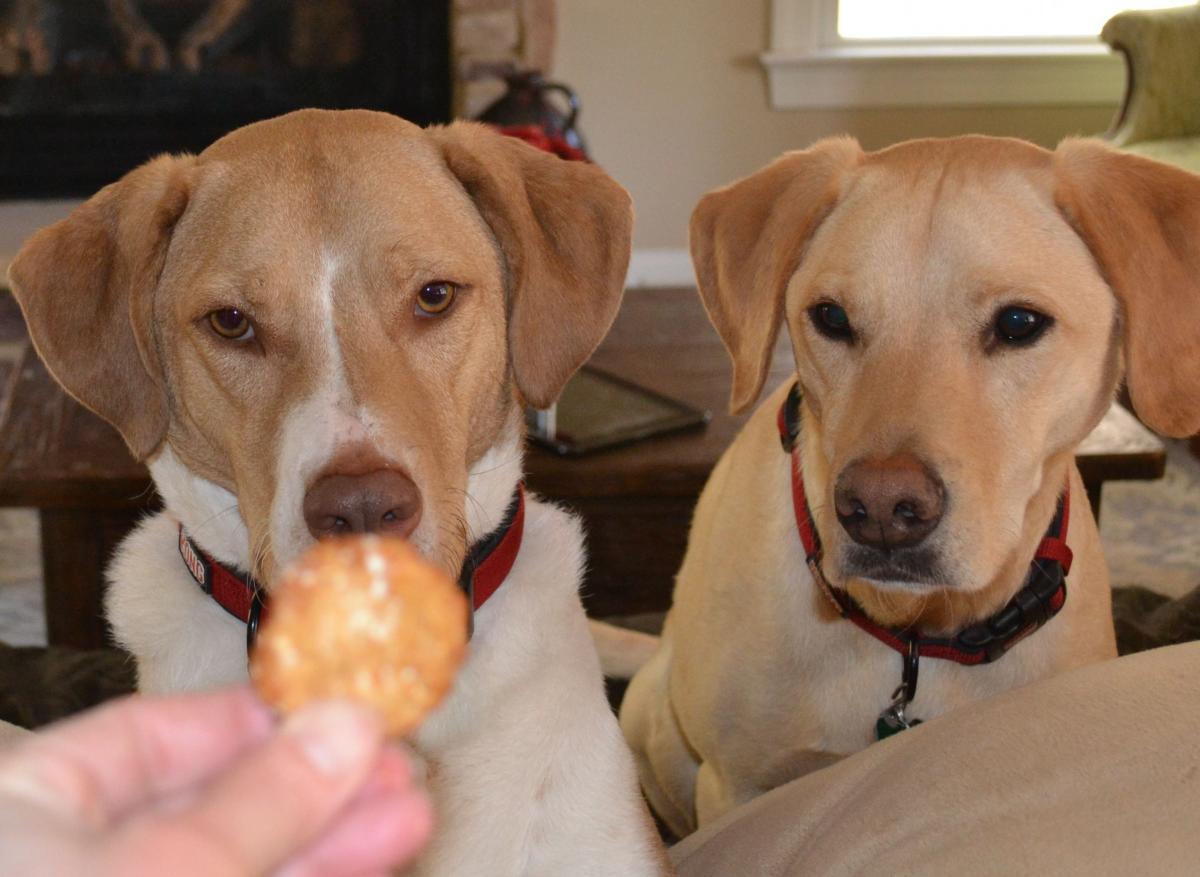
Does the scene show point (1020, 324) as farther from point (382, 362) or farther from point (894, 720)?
point (382, 362)

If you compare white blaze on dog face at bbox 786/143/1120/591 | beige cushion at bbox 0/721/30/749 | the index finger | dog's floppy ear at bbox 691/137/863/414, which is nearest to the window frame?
dog's floppy ear at bbox 691/137/863/414

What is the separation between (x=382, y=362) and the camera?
1504mm

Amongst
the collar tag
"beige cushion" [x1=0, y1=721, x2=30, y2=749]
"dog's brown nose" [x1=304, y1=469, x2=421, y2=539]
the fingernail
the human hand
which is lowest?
"beige cushion" [x1=0, y1=721, x2=30, y2=749]

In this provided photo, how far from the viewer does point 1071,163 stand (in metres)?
1.93

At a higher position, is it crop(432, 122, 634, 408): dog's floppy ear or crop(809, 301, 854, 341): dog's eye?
crop(432, 122, 634, 408): dog's floppy ear

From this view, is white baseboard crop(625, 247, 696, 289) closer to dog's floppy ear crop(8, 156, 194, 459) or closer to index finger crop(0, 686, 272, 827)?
dog's floppy ear crop(8, 156, 194, 459)

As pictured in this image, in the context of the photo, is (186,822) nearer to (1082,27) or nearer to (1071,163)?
(1071,163)

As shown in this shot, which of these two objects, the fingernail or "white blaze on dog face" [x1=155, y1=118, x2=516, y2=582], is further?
"white blaze on dog face" [x1=155, y1=118, x2=516, y2=582]

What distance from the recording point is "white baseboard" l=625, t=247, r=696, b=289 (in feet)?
23.3

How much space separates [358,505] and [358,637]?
535 mm

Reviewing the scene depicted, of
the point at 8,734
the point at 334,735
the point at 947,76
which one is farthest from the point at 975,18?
the point at 334,735

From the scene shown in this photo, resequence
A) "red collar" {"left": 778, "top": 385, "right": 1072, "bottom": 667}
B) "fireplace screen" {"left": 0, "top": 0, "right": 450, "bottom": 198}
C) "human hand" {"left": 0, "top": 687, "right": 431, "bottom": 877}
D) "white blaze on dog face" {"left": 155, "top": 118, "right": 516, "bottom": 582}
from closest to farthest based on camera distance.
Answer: "human hand" {"left": 0, "top": 687, "right": 431, "bottom": 877}, "white blaze on dog face" {"left": 155, "top": 118, "right": 516, "bottom": 582}, "red collar" {"left": 778, "top": 385, "right": 1072, "bottom": 667}, "fireplace screen" {"left": 0, "top": 0, "right": 450, "bottom": 198}

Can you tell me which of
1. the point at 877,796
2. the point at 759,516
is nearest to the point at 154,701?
the point at 877,796

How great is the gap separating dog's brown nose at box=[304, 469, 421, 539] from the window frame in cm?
574
